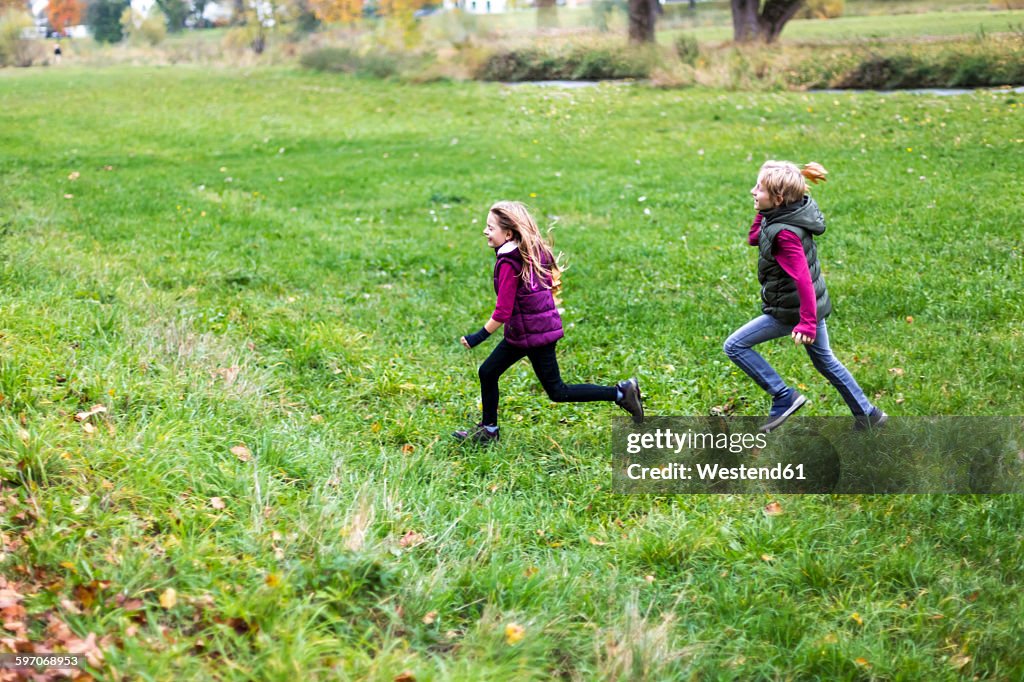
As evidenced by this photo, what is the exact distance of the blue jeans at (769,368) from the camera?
202 inches

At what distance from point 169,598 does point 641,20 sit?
24.5 metres

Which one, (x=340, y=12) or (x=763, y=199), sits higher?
(x=340, y=12)

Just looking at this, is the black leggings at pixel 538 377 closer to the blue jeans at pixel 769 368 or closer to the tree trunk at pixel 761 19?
the blue jeans at pixel 769 368

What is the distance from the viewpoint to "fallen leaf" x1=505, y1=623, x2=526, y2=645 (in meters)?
3.38

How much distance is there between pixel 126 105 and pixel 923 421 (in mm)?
21571

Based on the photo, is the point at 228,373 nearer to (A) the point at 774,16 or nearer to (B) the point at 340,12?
(A) the point at 774,16

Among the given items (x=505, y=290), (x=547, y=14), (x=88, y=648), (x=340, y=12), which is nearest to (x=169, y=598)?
(x=88, y=648)

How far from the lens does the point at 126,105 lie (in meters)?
22.1

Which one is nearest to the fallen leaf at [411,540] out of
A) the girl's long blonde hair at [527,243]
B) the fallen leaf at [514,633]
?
the fallen leaf at [514,633]

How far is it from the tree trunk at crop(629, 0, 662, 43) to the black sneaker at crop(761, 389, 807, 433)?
21.6 meters

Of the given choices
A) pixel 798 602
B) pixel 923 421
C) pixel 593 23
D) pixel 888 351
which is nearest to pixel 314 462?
pixel 798 602

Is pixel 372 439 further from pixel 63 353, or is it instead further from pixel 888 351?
pixel 888 351

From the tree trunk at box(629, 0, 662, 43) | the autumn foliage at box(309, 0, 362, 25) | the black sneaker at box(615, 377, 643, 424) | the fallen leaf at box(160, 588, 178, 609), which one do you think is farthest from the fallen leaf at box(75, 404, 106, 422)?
the autumn foliage at box(309, 0, 362, 25)

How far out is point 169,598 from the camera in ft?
11.0
